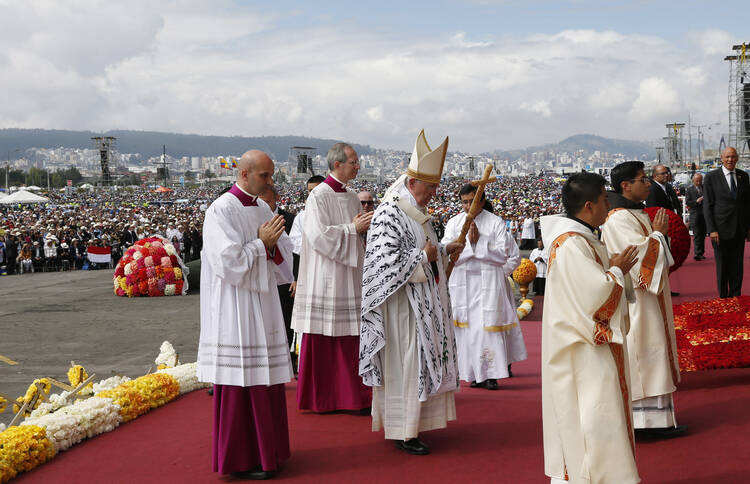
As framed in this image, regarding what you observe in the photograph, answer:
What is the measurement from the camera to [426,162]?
4.78m

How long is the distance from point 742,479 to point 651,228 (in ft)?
5.35

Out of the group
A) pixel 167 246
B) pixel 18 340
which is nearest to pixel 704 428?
pixel 18 340

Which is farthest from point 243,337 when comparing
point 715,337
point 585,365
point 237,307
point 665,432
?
point 715,337

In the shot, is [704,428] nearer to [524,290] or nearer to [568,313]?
[568,313]

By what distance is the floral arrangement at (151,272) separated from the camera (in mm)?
15727

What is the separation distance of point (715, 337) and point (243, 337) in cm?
377

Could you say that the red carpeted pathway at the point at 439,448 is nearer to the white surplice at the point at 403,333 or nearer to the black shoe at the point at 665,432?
the black shoe at the point at 665,432

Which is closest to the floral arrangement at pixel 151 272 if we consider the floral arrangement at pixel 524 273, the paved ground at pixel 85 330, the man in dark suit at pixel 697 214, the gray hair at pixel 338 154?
the paved ground at pixel 85 330

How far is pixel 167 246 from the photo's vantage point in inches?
650

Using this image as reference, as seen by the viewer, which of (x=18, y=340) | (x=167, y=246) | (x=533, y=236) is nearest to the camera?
(x=18, y=340)

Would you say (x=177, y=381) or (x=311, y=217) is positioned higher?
(x=311, y=217)

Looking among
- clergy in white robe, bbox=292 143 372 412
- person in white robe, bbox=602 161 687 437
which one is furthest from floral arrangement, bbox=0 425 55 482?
person in white robe, bbox=602 161 687 437

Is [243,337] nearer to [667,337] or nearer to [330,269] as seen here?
[330,269]

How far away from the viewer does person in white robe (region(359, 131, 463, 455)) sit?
458 cm
